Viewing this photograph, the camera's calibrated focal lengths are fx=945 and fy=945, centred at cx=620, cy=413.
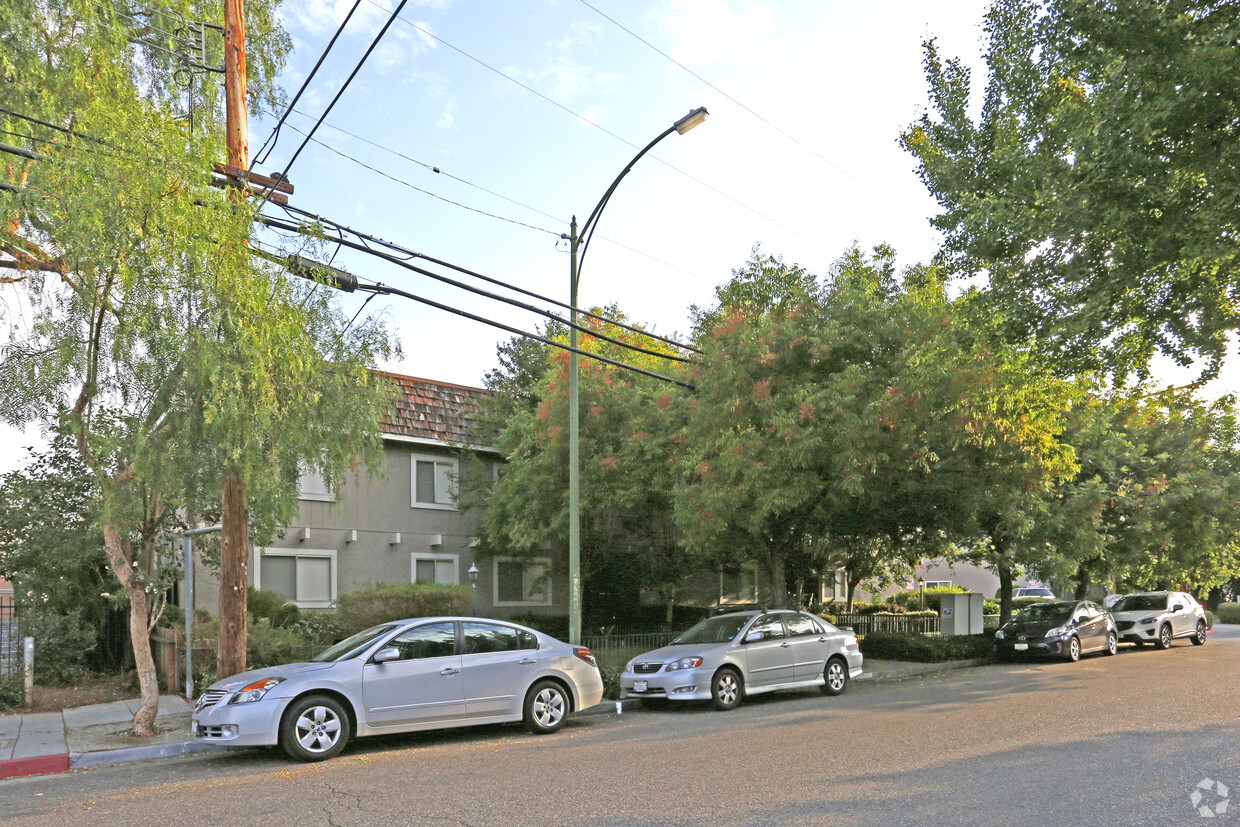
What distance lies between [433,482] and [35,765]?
580 inches

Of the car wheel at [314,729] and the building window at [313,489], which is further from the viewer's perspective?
the building window at [313,489]

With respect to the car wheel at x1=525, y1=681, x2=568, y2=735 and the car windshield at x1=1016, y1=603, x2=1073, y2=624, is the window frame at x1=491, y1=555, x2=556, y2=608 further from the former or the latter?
the car wheel at x1=525, y1=681, x2=568, y2=735

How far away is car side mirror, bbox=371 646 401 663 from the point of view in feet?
35.7

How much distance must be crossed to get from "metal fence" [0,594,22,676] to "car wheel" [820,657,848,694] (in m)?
13.0

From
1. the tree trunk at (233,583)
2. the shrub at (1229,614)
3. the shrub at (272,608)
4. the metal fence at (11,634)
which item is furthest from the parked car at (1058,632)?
the shrub at (1229,614)

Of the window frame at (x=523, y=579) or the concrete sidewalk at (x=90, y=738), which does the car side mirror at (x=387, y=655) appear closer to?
the concrete sidewalk at (x=90, y=738)

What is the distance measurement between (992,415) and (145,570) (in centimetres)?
1382

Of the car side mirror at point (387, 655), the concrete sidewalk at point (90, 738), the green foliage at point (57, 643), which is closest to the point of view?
the concrete sidewalk at point (90, 738)

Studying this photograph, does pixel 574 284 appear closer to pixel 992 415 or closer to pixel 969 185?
pixel 969 185

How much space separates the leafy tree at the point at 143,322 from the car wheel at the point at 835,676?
9319mm

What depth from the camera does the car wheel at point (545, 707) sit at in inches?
468

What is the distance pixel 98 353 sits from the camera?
10852mm

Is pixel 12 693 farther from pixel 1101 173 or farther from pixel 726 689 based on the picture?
pixel 1101 173

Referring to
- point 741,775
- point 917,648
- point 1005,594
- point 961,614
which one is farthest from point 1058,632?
point 741,775
